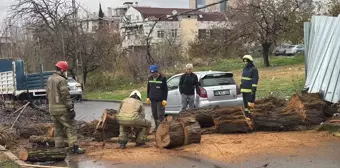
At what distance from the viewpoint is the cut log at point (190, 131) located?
9.41 meters

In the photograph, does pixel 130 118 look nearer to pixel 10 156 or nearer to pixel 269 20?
pixel 10 156

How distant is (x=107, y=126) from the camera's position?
10492mm

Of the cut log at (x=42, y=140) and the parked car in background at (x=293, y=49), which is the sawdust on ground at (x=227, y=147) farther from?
the parked car in background at (x=293, y=49)

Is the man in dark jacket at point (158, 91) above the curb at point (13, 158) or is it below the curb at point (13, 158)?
above

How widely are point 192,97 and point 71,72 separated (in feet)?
86.2

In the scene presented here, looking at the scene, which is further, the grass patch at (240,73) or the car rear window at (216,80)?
the grass patch at (240,73)

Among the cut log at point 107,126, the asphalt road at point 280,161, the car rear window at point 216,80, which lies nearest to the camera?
the asphalt road at point 280,161

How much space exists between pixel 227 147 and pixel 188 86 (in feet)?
11.7

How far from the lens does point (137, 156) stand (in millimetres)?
8930

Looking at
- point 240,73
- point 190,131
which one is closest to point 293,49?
point 240,73

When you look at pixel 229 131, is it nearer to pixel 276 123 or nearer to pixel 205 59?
pixel 276 123

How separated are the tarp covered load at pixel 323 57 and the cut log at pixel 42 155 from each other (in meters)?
6.75

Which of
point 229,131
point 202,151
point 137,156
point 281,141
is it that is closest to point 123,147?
point 137,156

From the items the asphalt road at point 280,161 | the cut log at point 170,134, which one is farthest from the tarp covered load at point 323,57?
the cut log at point 170,134
